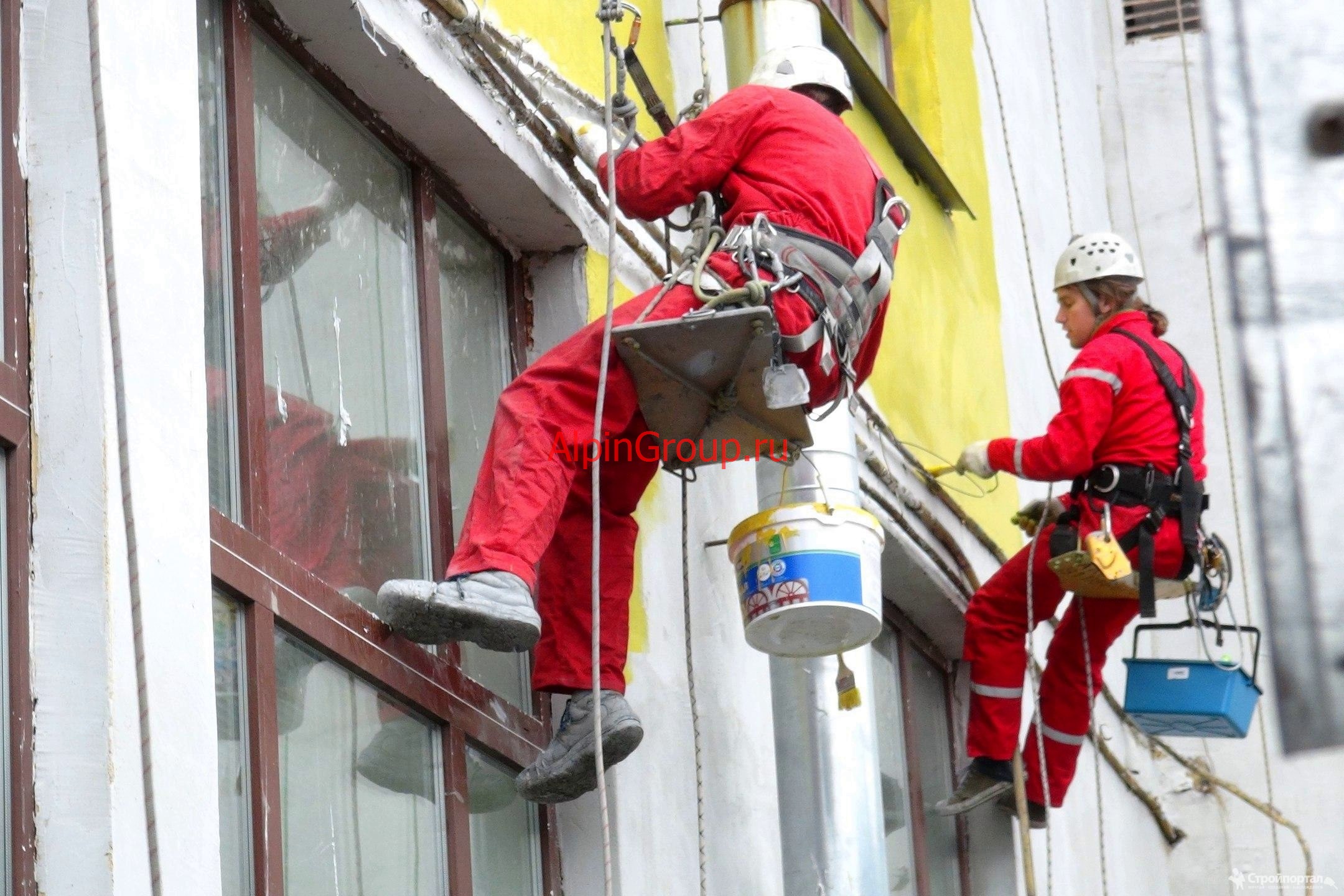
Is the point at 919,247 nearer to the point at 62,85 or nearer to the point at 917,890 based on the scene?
the point at 917,890

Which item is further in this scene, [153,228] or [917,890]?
[917,890]

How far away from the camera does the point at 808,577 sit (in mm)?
4273

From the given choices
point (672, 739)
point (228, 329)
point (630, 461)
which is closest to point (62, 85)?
point (228, 329)

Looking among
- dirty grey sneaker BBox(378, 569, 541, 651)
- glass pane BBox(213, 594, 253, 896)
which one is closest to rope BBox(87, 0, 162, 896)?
glass pane BBox(213, 594, 253, 896)

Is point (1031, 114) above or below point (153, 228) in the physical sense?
above

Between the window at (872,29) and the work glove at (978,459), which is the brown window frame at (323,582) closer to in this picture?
the work glove at (978,459)

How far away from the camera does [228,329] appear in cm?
369

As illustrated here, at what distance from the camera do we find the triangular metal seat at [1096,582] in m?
6.00

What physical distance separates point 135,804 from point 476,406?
6.62ft

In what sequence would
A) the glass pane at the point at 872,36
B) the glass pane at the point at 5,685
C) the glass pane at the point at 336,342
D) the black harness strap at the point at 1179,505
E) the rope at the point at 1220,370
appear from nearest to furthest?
1. the glass pane at the point at 5,685
2. the glass pane at the point at 336,342
3. the black harness strap at the point at 1179,505
4. the glass pane at the point at 872,36
5. the rope at the point at 1220,370

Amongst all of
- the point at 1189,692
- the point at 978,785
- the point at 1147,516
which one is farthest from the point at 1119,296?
the point at 978,785

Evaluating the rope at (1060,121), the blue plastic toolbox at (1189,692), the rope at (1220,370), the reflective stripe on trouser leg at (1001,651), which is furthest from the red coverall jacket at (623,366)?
the rope at (1060,121)

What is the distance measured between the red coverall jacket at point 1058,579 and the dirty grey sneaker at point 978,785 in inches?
3.3

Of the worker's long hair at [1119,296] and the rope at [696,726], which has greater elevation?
the worker's long hair at [1119,296]
